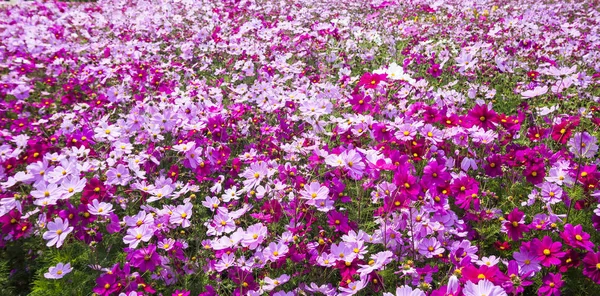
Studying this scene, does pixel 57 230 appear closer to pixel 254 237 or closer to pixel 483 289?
pixel 254 237

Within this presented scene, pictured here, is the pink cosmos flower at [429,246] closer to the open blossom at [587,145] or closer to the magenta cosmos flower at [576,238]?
the magenta cosmos flower at [576,238]

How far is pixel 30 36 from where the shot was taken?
518 cm

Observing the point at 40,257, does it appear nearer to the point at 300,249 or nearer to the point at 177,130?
the point at 177,130

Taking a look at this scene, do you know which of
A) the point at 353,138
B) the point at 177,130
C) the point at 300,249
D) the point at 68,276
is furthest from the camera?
the point at 177,130

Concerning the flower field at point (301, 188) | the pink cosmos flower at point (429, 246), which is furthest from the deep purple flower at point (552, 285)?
the pink cosmos flower at point (429, 246)

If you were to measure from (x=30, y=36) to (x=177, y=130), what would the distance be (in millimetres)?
3708

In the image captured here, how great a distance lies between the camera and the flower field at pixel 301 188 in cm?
190

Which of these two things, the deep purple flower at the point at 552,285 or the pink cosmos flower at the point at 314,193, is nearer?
the deep purple flower at the point at 552,285

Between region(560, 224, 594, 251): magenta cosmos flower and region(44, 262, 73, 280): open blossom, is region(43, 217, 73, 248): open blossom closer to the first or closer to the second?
region(44, 262, 73, 280): open blossom

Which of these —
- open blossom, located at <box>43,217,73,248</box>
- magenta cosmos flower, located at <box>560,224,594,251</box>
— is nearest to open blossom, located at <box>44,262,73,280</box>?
open blossom, located at <box>43,217,73,248</box>

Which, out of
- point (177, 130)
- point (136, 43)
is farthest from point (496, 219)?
point (136, 43)

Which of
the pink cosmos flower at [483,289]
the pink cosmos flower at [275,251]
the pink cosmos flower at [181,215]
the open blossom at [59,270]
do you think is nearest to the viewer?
the pink cosmos flower at [483,289]

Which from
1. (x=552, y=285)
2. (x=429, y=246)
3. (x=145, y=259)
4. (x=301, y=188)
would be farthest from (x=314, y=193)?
(x=552, y=285)

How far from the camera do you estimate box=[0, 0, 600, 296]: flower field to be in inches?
74.7
